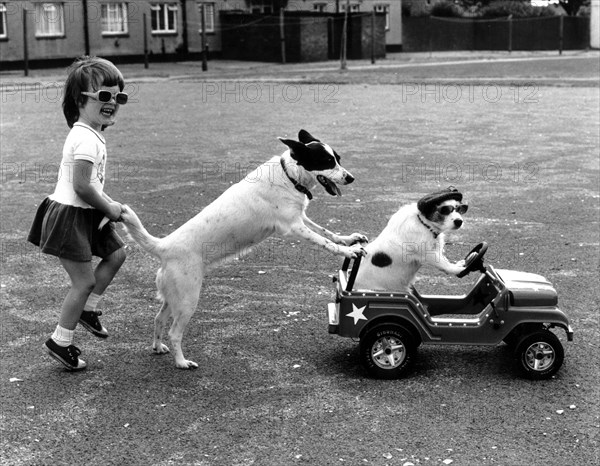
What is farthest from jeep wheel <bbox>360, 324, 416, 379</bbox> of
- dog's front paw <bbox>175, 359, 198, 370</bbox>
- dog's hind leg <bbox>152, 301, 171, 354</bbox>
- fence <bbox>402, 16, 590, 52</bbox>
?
fence <bbox>402, 16, 590, 52</bbox>

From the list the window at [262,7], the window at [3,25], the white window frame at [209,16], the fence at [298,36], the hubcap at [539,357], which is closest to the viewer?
the hubcap at [539,357]

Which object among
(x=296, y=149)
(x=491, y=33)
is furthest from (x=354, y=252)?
(x=491, y=33)

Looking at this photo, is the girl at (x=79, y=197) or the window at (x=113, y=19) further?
the window at (x=113, y=19)

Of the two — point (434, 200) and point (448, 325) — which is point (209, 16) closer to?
point (434, 200)

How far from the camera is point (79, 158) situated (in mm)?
6059

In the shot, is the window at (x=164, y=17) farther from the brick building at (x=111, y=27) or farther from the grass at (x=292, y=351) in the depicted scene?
the grass at (x=292, y=351)

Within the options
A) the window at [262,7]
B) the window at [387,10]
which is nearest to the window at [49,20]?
the window at [262,7]

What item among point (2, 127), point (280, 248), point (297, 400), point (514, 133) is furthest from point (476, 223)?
point (2, 127)

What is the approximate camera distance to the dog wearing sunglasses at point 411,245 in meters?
6.20

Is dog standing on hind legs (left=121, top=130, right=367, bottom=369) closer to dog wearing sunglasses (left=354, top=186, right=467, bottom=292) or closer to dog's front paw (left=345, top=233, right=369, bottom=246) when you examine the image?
dog's front paw (left=345, top=233, right=369, bottom=246)

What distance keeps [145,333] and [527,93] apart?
21.4 metres

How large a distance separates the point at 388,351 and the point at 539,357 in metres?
0.96

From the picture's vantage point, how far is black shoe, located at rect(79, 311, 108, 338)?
6.57 metres

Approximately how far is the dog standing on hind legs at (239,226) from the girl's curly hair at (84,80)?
0.75 metres
